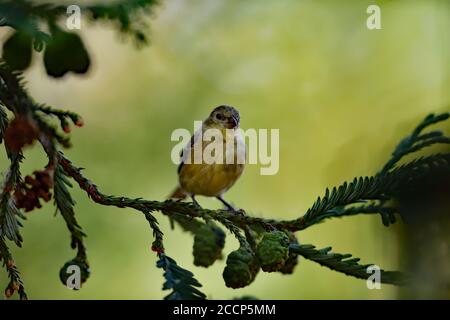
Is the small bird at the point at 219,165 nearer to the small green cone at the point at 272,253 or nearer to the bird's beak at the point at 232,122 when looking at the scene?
the bird's beak at the point at 232,122

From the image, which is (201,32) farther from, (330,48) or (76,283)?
(76,283)

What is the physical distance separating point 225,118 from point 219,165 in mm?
143

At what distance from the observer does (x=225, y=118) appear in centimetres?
166

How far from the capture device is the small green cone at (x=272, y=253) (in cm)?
74

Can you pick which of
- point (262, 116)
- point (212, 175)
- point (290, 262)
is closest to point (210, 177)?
point (212, 175)

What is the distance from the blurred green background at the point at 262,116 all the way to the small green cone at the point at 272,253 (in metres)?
2.08

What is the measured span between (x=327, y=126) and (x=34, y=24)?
4.25m

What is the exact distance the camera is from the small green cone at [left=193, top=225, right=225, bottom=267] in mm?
908

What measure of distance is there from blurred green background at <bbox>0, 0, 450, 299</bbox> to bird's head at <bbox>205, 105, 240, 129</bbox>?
124 centimetres

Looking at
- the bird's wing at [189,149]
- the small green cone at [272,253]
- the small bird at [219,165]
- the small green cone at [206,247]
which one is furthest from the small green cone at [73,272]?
the bird's wing at [189,149]

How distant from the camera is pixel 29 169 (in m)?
3.40

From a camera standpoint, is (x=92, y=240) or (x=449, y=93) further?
(x=449, y=93)

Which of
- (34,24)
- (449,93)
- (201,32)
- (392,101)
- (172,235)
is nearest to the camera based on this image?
(34,24)
